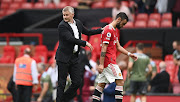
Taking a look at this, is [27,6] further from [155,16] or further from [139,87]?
[139,87]

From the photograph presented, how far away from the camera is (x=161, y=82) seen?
15414mm

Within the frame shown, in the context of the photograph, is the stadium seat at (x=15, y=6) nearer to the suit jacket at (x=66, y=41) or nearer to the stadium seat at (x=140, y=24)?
the stadium seat at (x=140, y=24)

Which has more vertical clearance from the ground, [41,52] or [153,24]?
[153,24]

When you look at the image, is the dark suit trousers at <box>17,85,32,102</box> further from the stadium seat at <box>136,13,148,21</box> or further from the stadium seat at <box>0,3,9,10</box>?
the stadium seat at <box>0,3,9,10</box>

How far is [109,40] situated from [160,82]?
6308mm

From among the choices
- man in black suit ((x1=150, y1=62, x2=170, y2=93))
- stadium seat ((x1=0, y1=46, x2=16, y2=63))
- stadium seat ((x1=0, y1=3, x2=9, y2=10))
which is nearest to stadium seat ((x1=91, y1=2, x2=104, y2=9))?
stadium seat ((x1=0, y1=46, x2=16, y2=63))

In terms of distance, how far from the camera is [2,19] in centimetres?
2323

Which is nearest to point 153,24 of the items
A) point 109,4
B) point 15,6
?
point 109,4

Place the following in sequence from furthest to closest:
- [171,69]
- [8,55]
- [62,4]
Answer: [62,4]
[8,55]
[171,69]

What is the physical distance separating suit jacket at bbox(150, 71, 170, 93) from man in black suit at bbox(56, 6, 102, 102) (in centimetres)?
593

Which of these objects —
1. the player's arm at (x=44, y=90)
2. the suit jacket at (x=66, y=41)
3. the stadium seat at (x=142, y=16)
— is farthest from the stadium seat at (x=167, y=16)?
the suit jacket at (x=66, y=41)

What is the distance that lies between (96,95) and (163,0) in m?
11.6

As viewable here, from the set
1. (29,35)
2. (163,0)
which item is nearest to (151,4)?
(163,0)

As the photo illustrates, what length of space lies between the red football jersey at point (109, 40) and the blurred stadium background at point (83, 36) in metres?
6.91
